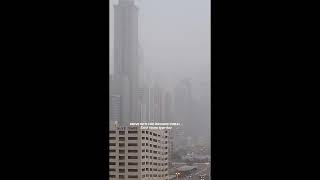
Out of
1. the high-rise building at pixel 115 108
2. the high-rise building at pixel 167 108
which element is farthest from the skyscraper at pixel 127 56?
the high-rise building at pixel 167 108

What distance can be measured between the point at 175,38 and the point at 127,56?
0.79 feet

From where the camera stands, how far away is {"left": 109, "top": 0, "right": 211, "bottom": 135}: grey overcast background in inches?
59.2

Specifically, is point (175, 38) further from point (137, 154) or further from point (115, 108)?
point (137, 154)

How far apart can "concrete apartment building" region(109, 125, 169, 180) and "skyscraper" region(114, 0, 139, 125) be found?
76 mm

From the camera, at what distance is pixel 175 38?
5.23ft

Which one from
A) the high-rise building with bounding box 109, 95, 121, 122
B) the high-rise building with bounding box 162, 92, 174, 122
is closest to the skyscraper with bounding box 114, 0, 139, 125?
the high-rise building with bounding box 109, 95, 121, 122

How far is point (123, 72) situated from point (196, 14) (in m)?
0.42

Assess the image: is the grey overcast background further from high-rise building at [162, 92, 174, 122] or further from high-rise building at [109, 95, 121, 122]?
high-rise building at [109, 95, 121, 122]

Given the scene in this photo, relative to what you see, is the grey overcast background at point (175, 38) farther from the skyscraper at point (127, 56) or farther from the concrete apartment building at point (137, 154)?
the concrete apartment building at point (137, 154)

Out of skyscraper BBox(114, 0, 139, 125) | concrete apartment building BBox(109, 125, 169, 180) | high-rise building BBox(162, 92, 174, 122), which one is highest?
skyscraper BBox(114, 0, 139, 125)

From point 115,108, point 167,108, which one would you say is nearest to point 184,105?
point 167,108
